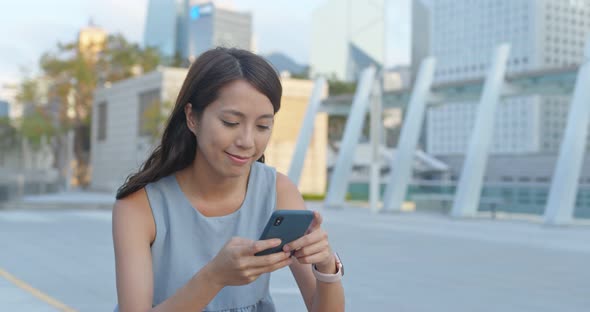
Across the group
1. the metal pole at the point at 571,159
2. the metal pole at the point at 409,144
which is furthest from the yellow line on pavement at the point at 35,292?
the metal pole at the point at 409,144

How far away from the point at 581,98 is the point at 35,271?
1380 cm

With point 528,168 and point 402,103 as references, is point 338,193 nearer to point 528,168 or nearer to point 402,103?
point 402,103

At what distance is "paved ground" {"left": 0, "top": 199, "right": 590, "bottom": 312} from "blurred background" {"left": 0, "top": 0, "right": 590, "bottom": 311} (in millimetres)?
33

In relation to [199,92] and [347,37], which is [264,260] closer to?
[199,92]

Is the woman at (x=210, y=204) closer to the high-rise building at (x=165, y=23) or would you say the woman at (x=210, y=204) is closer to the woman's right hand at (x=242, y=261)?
the woman's right hand at (x=242, y=261)

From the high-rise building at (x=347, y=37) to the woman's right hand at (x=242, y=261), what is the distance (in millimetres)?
81864

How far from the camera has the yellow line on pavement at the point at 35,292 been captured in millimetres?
5580

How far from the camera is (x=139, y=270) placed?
1.90 metres

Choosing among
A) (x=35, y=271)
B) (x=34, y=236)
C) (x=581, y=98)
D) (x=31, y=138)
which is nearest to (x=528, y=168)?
(x=581, y=98)

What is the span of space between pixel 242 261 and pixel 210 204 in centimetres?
46

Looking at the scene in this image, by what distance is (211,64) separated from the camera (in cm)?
196

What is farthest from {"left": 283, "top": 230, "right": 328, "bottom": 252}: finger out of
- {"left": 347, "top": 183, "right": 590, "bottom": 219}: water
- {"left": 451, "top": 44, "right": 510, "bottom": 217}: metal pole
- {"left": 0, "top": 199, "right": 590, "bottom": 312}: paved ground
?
{"left": 347, "top": 183, "right": 590, "bottom": 219}: water

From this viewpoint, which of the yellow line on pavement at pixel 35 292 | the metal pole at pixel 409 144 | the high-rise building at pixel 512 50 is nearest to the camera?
the yellow line on pavement at pixel 35 292

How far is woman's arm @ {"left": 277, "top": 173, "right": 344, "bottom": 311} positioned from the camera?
183cm
